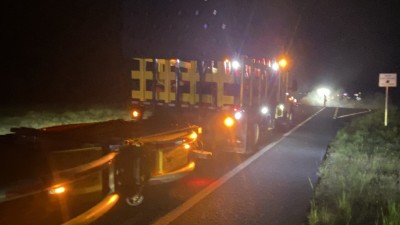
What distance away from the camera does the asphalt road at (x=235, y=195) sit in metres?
5.95

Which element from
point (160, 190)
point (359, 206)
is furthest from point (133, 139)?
point (359, 206)

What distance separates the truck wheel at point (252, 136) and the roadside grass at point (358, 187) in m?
2.04

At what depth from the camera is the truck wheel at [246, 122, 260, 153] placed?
37.9 ft

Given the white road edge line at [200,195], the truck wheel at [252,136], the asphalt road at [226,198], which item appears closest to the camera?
the asphalt road at [226,198]

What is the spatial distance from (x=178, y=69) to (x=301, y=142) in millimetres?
5361

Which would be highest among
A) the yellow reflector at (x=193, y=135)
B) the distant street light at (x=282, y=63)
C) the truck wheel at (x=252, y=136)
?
the distant street light at (x=282, y=63)

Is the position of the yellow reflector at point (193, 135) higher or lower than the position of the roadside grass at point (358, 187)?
higher

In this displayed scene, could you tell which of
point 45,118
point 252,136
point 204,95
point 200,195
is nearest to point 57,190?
point 200,195

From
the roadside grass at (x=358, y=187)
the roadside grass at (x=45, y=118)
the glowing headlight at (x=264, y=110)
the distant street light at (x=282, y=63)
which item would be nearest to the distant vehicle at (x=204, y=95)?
the glowing headlight at (x=264, y=110)

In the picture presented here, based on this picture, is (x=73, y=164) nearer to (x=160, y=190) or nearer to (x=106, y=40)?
(x=160, y=190)

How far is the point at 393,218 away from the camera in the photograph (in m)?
5.50

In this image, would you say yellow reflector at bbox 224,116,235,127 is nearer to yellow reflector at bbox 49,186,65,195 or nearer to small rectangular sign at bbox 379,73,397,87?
yellow reflector at bbox 49,186,65,195

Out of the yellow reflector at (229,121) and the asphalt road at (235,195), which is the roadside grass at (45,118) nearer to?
the yellow reflector at (229,121)

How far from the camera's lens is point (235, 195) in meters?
7.16
